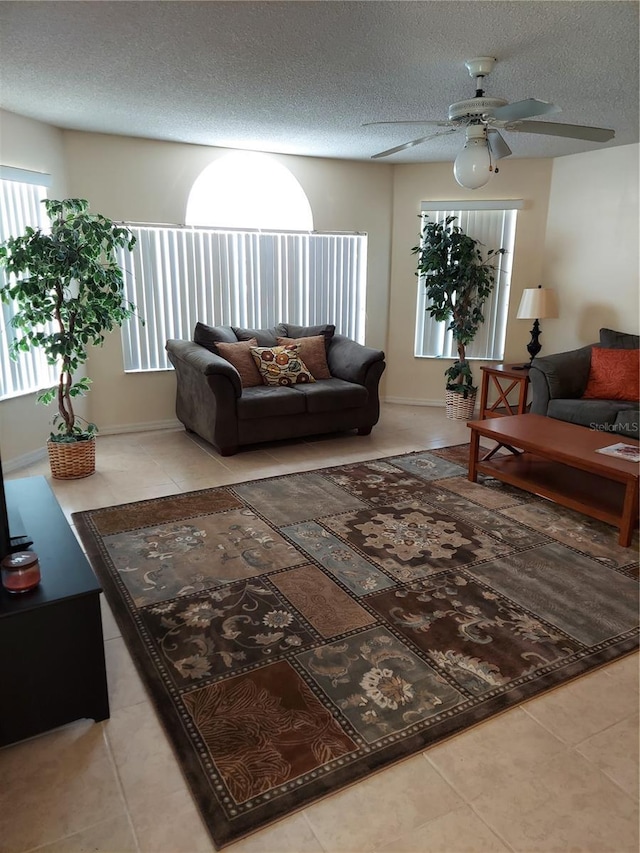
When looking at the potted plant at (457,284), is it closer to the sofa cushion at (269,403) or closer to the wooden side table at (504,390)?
the wooden side table at (504,390)

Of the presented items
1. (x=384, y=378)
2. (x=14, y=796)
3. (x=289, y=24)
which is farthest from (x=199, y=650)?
(x=384, y=378)

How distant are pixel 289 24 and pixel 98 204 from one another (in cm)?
284

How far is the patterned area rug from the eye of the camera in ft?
6.09

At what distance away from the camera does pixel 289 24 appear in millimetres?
2492

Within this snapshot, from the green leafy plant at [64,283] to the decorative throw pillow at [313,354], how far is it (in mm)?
1649

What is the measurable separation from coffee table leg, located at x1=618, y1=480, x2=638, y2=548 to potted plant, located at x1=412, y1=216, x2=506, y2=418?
2647mm

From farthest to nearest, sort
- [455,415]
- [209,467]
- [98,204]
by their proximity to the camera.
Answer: [455,415] → [98,204] → [209,467]

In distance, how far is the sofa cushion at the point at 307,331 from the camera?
5.44 meters

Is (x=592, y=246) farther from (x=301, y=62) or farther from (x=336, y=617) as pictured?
(x=336, y=617)

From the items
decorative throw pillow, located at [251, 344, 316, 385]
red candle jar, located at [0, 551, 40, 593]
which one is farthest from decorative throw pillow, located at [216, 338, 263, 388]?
red candle jar, located at [0, 551, 40, 593]

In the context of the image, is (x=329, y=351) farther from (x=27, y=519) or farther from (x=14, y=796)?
(x=14, y=796)

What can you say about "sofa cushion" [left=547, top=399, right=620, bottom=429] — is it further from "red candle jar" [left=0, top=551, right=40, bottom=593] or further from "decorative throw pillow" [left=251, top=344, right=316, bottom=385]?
"red candle jar" [left=0, top=551, right=40, bottom=593]

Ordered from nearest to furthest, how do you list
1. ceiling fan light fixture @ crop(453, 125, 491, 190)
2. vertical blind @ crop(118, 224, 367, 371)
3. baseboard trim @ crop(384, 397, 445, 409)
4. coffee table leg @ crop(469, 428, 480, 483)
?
1. ceiling fan light fixture @ crop(453, 125, 491, 190)
2. coffee table leg @ crop(469, 428, 480, 483)
3. vertical blind @ crop(118, 224, 367, 371)
4. baseboard trim @ crop(384, 397, 445, 409)

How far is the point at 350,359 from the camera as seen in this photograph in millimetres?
5141
